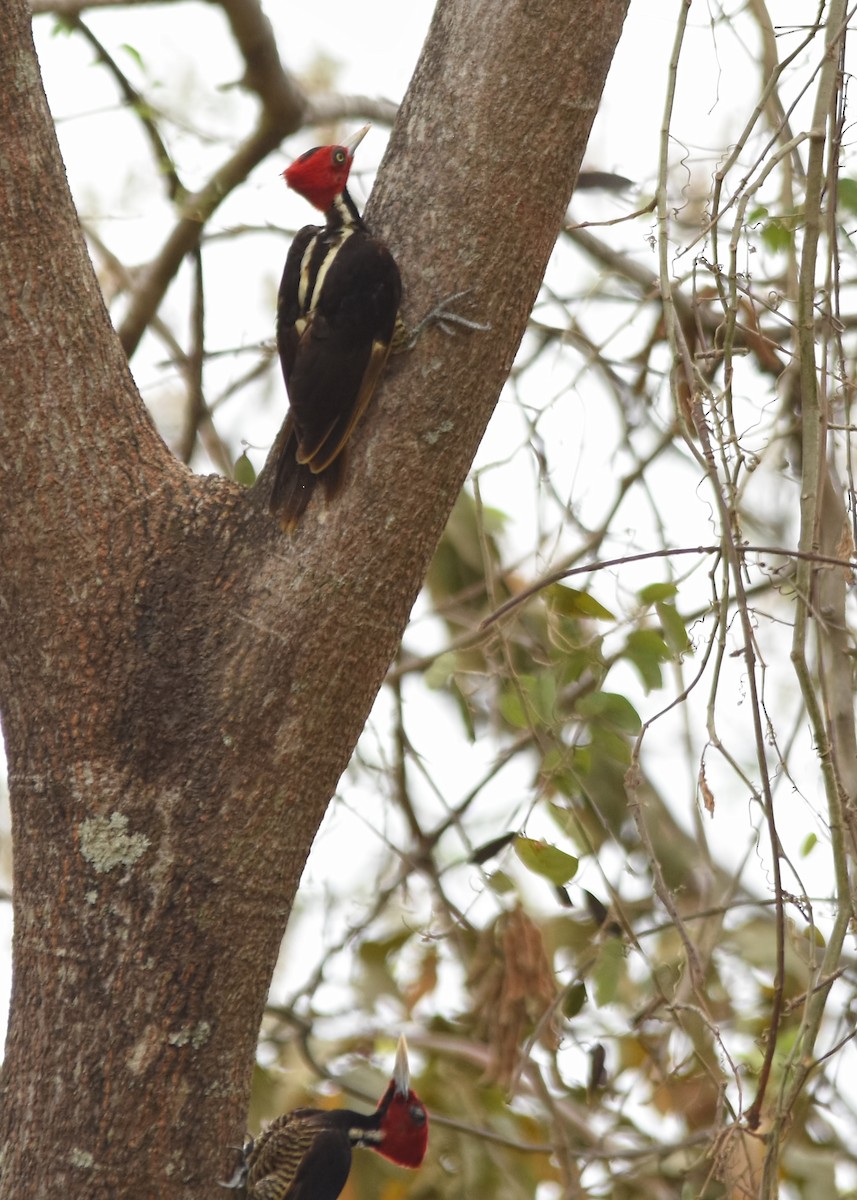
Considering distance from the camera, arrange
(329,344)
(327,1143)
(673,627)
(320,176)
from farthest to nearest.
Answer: (320,176) < (327,1143) < (673,627) < (329,344)

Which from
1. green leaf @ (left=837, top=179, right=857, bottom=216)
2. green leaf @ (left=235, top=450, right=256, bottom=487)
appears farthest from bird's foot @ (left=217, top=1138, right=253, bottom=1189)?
green leaf @ (left=837, top=179, right=857, bottom=216)

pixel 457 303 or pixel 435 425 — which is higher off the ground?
pixel 457 303

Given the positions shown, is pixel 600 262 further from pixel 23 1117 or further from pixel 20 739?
pixel 23 1117

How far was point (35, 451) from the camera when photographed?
5.37 feet

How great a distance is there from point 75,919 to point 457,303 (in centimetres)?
91

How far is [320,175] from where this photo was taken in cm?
251

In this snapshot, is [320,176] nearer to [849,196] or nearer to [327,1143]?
[849,196]

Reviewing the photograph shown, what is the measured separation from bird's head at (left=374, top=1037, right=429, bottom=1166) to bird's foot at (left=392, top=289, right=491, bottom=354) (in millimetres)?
1502

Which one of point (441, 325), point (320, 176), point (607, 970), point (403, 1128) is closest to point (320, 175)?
point (320, 176)

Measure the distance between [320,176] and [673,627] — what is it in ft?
3.63

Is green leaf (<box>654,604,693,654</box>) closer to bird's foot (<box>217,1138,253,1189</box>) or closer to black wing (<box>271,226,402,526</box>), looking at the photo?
black wing (<box>271,226,402,526</box>)

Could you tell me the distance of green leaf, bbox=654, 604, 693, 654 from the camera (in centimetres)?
219

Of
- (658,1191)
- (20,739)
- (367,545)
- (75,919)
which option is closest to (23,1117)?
(75,919)

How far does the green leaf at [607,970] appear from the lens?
2.37 m
